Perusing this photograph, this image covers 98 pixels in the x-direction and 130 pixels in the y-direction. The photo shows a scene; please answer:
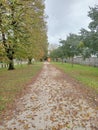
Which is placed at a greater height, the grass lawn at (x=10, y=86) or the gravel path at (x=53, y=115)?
the grass lawn at (x=10, y=86)

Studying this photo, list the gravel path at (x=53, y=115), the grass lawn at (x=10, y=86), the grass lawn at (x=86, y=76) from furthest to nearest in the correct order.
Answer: the grass lawn at (x=86, y=76) < the grass lawn at (x=10, y=86) < the gravel path at (x=53, y=115)

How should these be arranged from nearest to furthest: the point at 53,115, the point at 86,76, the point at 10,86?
the point at 53,115 < the point at 10,86 < the point at 86,76

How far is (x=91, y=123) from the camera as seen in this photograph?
14.4 ft

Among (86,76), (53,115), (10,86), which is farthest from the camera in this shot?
(86,76)

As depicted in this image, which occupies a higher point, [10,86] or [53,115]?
[10,86]

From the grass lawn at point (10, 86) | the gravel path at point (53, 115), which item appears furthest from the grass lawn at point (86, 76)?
the grass lawn at point (10, 86)

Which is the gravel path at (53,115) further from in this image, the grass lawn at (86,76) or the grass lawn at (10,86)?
the grass lawn at (86,76)

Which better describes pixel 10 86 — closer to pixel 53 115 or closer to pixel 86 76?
pixel 53 115

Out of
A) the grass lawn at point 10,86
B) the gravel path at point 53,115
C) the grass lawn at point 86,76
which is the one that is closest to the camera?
the gravel path at point 53,115

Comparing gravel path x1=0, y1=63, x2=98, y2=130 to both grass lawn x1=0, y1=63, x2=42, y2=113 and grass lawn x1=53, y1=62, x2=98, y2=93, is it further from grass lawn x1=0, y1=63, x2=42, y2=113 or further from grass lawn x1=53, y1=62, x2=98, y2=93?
grass lawn x1=53, y1=62, x2=98, y2=93

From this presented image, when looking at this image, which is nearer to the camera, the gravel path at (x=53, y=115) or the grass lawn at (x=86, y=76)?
the gravel path at (x=53, y=115)

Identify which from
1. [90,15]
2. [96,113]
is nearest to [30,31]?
[90,15]

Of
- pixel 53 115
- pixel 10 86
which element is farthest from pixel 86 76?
pixel 53 115

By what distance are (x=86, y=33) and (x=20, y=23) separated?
23.9 feet
